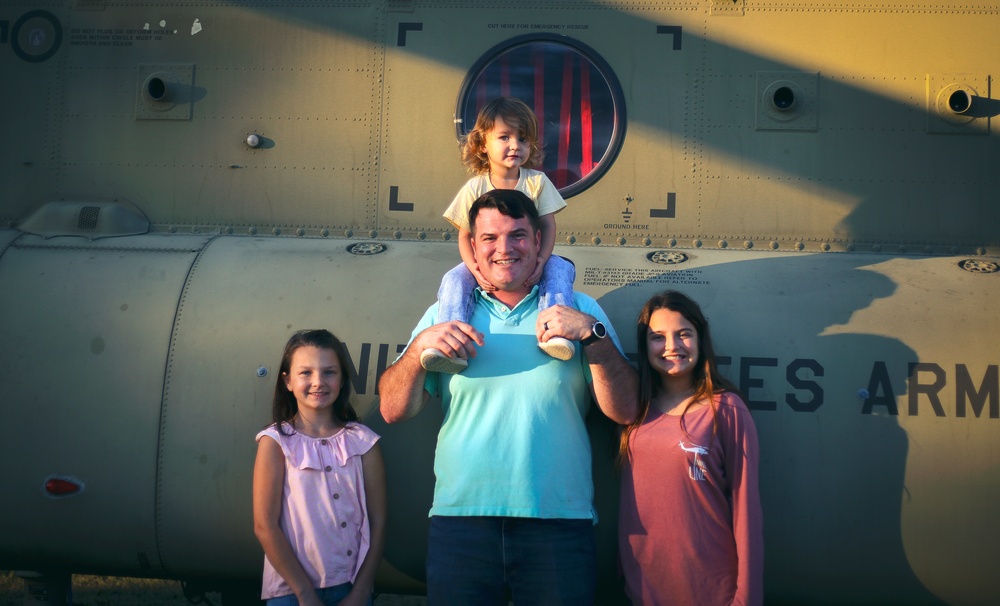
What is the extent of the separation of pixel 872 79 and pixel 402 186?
2.49 metres

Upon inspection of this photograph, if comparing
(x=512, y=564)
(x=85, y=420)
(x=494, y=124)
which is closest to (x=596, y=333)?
(x=512, y=564)

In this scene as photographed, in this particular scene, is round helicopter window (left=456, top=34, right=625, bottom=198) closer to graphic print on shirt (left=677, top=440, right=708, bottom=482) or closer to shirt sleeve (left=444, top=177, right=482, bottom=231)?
shirt sleeve (left=444, top=177, right=482, bottom=231)

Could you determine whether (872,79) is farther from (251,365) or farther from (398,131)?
(251,365)

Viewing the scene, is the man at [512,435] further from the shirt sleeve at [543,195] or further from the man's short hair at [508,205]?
the shirt sleeve at [543,195]

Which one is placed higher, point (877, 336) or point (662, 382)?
point (877, 336)

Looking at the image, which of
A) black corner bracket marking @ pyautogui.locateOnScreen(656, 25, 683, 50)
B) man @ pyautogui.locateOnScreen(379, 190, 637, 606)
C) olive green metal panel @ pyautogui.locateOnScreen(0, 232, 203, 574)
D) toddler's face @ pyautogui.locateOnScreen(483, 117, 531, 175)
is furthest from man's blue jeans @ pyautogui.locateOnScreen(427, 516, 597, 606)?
black corner bracket marking @ pyautogui.locateOnScreen(656, 25, 683, 50)

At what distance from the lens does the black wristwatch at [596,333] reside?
260 cm

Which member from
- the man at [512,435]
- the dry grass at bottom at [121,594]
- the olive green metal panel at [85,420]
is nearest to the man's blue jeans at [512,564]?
the man at [512,435]

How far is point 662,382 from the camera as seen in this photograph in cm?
313

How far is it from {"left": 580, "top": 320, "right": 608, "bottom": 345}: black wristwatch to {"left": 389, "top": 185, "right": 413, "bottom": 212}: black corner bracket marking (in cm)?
196

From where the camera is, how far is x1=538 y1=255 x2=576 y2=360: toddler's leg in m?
2.61

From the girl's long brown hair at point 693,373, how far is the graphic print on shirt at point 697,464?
14 centimetres

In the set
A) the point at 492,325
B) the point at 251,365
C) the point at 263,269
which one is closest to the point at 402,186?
the point at 263,269

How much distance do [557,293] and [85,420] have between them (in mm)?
2193
